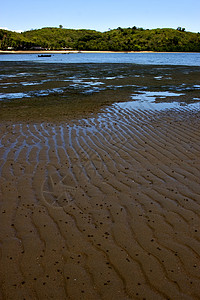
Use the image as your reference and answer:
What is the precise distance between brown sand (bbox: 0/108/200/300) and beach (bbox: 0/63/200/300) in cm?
1

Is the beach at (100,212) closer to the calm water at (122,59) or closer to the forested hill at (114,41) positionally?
the calm water at (122,59)

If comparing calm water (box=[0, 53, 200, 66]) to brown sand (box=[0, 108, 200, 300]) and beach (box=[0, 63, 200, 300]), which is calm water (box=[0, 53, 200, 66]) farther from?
brown sand (box=[0, 108, 200, 300])

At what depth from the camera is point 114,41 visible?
144 m

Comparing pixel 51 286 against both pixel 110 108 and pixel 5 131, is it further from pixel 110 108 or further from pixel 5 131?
pixel 110 108

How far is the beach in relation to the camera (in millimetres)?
2916

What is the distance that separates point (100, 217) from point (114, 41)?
496 feet

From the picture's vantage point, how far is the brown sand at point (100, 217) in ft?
9.52

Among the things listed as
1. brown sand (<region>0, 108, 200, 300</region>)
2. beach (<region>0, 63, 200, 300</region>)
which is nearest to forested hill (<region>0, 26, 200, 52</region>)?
beach (<region>0, 63, 200, 300</region>)

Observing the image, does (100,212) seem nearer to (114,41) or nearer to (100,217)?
(100,217)

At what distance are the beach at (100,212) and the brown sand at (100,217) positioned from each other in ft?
0.04

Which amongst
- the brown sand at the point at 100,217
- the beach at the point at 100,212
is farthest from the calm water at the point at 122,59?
the brown sand at the point at 100,217

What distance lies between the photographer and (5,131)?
8445 millimetres

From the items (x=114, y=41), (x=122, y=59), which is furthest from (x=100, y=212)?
(x=114, y=41)

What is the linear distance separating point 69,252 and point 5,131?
5.99m
